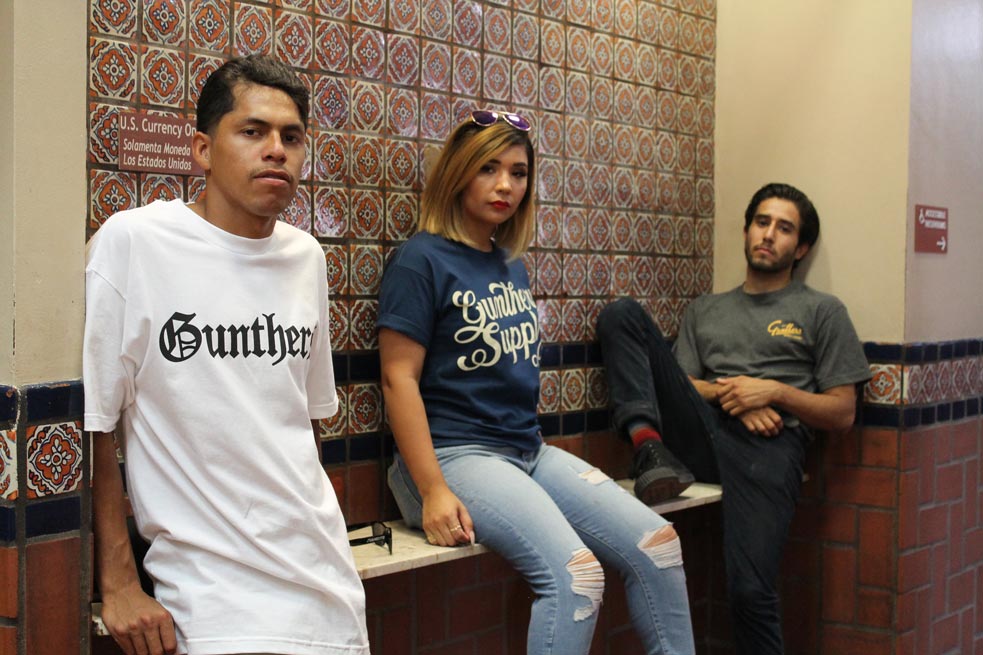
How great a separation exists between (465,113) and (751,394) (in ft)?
4.08

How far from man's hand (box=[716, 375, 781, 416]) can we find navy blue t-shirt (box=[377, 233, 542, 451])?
0.89m

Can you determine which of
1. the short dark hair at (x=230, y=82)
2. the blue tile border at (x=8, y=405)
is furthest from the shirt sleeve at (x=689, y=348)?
the blue tile border at (x=8, y=405)

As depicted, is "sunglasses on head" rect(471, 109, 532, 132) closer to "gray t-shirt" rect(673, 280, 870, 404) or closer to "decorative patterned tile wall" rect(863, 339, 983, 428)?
"gray t-shirt" rect(673, 280, 870, 404)

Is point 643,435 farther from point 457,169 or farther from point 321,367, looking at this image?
point 321,367

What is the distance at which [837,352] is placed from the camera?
11.2 ft

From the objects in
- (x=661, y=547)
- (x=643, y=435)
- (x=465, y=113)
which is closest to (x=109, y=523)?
(x=661, y=547)

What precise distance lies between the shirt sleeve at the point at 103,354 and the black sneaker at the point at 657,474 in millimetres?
1615

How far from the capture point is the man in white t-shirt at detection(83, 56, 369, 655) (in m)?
1.89

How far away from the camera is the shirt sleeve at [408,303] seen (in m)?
2.59

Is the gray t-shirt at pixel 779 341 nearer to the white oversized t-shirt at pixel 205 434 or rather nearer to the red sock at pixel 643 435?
the red sock at pixel 643 435

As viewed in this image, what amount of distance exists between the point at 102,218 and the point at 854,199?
2431mm

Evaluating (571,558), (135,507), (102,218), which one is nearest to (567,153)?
(571,558)

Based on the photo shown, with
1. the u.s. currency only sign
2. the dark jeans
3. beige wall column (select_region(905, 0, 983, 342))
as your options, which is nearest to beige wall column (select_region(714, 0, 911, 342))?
beige wall column (select_region(905, 0, 983, 342))

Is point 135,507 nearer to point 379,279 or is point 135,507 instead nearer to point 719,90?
point 379,279
